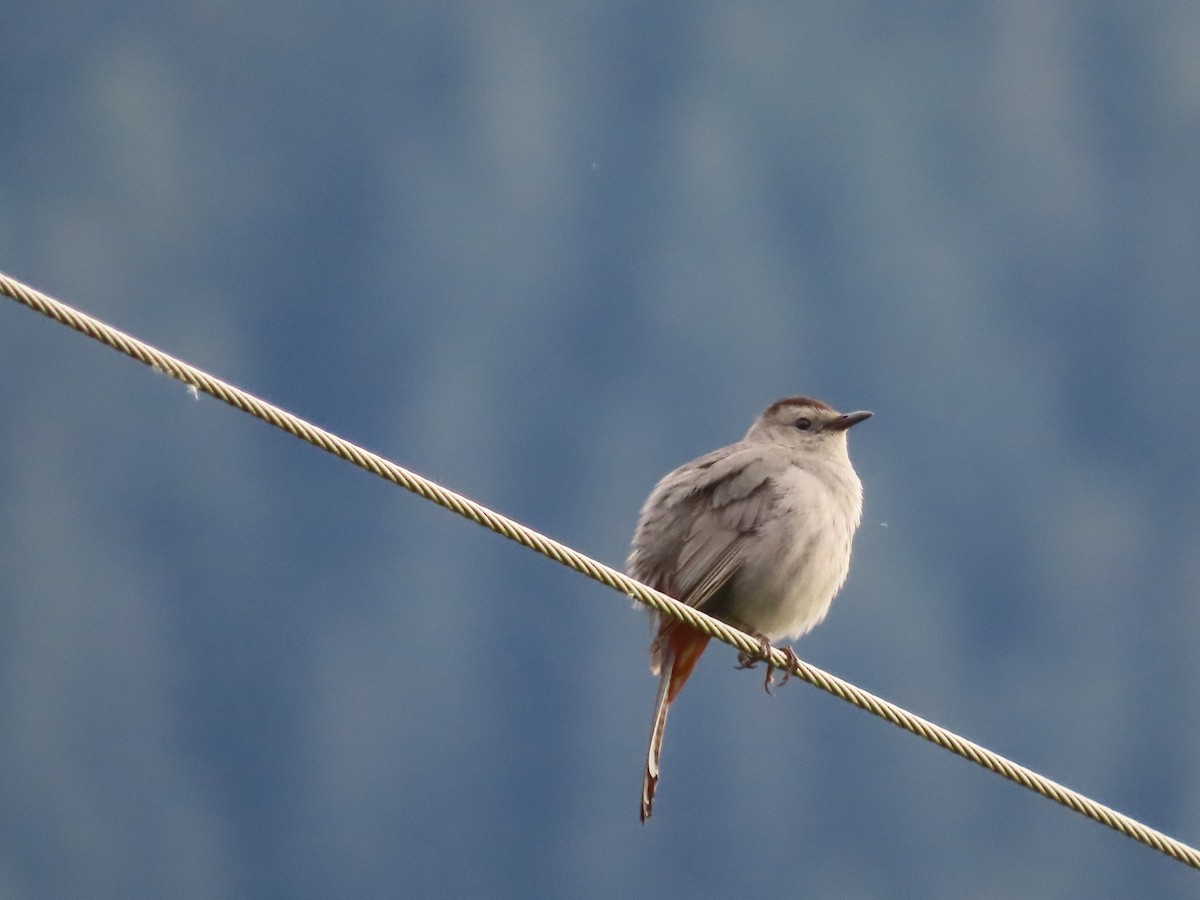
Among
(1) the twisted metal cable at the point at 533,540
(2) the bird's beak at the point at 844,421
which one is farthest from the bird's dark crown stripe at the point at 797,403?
(1) the twisted metal cable at the point at 533,540

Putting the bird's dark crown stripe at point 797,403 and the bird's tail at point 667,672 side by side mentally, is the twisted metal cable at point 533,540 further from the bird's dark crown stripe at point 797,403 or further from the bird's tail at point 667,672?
the bird's dark crown stripe at point 797,403

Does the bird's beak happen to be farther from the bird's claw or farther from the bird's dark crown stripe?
the bird's claw

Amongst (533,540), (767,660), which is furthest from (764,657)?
(533,540)

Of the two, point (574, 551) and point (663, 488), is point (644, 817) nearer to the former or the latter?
point (663, 488)

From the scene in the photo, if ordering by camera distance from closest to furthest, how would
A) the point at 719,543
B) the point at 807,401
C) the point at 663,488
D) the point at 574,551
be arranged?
the point at 574,551 → the point at 719,543 → the point at 663,488 → the point at 807,401

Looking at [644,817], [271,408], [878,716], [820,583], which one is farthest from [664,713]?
[271,408]

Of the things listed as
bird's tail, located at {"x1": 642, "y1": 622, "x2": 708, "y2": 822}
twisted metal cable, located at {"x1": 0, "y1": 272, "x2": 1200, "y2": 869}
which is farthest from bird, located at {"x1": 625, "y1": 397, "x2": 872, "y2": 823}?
twisted metal cable, located at {"x1": 0, "y1": 272, "x2": 1200, "y2": 869}

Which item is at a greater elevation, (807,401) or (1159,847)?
(807,401)
